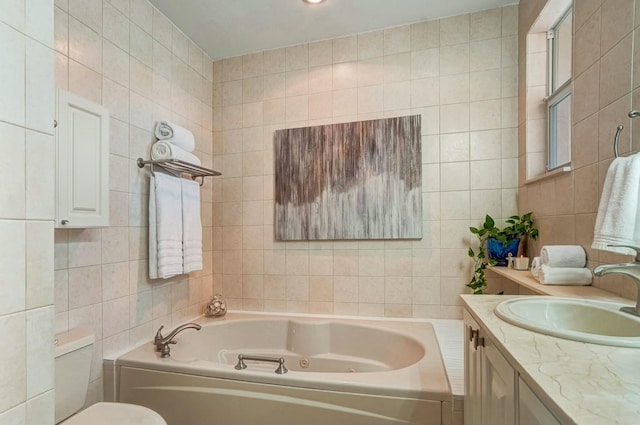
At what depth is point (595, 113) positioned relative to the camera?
1.31 meters

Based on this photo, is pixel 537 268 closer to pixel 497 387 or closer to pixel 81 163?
pixel 497 387

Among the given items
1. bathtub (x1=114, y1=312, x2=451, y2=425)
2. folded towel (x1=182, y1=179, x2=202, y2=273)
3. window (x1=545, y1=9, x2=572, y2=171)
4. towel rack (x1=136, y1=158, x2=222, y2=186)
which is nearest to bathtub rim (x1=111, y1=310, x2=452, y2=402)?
bathtub (x1=114, y1=312, x2=451, y2=425)

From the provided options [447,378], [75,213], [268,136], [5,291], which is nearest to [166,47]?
[268,136]

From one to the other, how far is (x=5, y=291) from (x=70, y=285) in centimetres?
101

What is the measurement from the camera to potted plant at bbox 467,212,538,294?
192 centimetres

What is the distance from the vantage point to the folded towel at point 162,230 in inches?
75.4

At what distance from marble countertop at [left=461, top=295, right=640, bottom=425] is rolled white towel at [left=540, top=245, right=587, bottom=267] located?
0.76 m

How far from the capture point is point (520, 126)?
6.76 feet

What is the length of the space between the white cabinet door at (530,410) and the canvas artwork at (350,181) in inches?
62.1

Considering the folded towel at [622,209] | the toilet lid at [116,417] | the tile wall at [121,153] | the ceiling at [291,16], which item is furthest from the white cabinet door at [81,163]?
the folded towel at [622,209]

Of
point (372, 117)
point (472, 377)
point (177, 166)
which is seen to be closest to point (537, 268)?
point (472, 377)

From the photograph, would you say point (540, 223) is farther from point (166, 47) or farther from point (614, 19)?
point (166, 47)

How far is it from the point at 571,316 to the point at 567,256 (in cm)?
45

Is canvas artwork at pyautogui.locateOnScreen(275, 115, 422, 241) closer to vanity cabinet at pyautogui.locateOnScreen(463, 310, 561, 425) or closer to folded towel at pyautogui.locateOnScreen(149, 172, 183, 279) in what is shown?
folded towel at pyautogui.locateOnScreen(149, 172, 183, 279)
